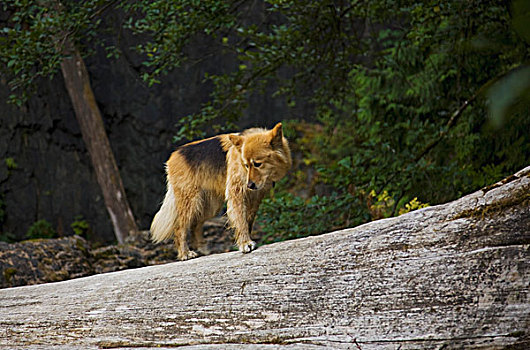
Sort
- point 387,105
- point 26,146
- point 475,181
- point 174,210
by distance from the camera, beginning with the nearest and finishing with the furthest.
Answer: point 174,210 < point 475,181 < point 387,105 < point 26,146

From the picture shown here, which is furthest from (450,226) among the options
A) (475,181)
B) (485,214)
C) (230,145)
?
(475,181)

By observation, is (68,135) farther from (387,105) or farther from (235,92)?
(387,105)

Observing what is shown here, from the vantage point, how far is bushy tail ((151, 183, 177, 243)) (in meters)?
4.52

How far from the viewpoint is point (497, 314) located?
2.51m

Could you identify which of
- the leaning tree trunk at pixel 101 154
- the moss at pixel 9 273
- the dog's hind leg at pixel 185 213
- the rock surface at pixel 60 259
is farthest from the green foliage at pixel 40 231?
the dog's hind leg at pixel 185 213

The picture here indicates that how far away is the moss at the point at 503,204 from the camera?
→ 2.59 m

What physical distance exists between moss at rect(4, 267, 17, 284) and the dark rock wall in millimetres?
5585

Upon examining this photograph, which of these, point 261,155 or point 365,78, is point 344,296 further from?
point 365,78

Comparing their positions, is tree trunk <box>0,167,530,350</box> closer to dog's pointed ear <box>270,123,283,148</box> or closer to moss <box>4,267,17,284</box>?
dog's pointed ear <box>270,123,283,148</box>

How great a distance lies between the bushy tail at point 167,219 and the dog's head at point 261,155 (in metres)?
0.96

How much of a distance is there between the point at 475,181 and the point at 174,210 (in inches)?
125

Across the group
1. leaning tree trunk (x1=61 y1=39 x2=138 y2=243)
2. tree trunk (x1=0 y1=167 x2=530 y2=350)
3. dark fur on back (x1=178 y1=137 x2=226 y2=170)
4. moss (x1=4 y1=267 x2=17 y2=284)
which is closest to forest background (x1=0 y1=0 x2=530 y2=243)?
leaning tree trunk (x1=61 y1=39 x2=138 y2=243)

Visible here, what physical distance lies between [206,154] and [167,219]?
720mm

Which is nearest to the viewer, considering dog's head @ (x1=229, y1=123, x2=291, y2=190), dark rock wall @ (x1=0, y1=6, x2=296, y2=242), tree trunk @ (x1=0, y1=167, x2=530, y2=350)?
tree trunk @ (x1=0, y1=167, x2=530, y2=350)
